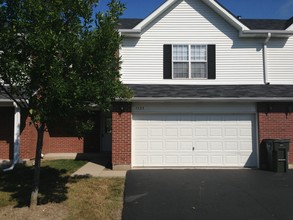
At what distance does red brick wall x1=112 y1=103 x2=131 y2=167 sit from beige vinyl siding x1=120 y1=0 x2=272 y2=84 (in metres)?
1.78

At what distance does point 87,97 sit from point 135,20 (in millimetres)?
10867

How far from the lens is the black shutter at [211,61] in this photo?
14.3 m

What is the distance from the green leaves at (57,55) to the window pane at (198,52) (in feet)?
23.7

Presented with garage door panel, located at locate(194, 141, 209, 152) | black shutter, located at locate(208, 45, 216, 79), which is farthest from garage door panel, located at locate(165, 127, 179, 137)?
black shutter, located at locate(208, 45, 216, 79)

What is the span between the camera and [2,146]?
550 inches

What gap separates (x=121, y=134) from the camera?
12805mm

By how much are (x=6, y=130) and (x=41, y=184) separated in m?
5.10

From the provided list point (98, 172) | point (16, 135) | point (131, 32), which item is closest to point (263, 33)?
point (131, 32)

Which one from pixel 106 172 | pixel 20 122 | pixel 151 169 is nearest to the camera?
pixel 106 172

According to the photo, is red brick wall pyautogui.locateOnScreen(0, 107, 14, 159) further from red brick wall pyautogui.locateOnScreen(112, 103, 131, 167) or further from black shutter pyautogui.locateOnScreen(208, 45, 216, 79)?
black shutter pyautogui.locateOnScreen(208, 45, 216, 79)

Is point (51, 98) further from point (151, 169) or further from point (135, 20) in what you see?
point (135, 20)

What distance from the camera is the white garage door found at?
1314 cm

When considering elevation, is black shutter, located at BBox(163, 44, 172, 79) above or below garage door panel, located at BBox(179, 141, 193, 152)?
above

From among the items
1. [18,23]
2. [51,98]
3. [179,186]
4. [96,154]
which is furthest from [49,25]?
[96,154]
